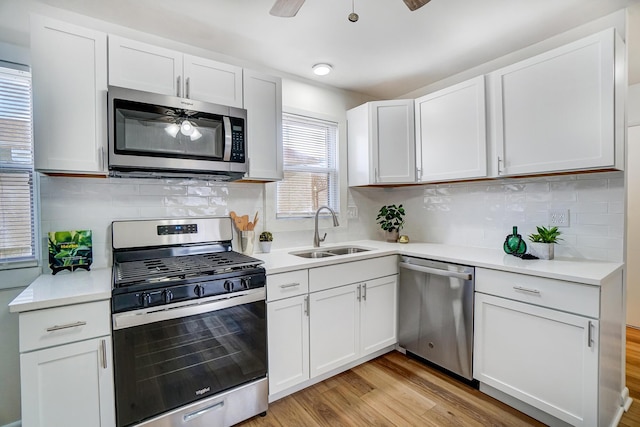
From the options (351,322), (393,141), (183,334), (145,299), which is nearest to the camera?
(145,299)

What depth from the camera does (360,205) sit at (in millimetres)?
3258

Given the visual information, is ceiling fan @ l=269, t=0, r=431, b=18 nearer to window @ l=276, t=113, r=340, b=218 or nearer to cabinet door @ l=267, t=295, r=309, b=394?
→ window @ l=276, t=113, r=340, b=218

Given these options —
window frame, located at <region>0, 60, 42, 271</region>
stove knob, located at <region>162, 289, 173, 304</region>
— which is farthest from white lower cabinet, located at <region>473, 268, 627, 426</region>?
window frame, located at <region>0, 60, 42, 271</region>

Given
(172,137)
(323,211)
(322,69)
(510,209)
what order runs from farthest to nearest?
(323,211) → (322,69) → (510,209) → (172,137)

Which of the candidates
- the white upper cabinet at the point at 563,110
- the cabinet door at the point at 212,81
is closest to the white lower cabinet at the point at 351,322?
the white upper cabinet at the point at 563,110

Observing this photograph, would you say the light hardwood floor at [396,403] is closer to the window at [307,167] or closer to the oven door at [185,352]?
the oven door at [185,352]

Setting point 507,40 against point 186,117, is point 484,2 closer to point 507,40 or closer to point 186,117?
point 507,40

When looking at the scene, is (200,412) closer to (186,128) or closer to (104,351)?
(104,351)

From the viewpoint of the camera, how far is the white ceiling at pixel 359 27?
71.6 inches

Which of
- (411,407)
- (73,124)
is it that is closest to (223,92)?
(73,124)

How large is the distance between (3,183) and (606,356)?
3.48 metres

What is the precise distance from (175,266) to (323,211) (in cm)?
153

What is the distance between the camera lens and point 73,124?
5.33 ft

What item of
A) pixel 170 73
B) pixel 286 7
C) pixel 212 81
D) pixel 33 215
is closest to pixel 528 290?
pixel 286 7
